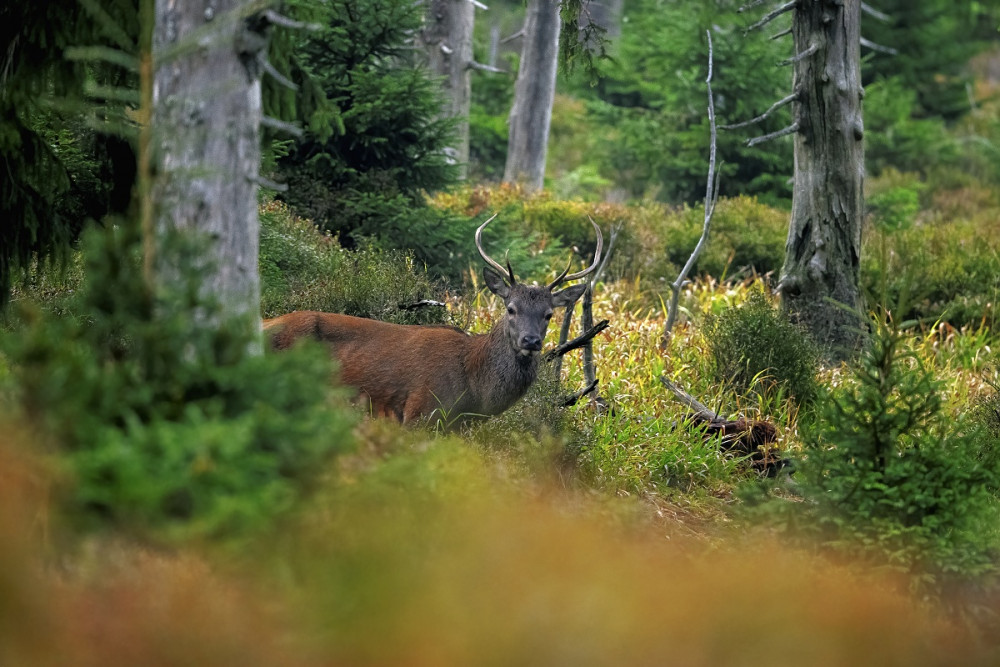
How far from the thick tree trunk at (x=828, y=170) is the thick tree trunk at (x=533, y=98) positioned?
9.16 m

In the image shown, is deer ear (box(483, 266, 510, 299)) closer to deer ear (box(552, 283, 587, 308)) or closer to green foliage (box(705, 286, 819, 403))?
deer ear (box(552, 283, 587, 308))

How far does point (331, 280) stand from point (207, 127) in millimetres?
4970

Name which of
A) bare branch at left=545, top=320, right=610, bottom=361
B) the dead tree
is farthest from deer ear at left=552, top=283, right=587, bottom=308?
the dead tree

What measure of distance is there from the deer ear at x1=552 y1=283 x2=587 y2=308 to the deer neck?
0.42 meters

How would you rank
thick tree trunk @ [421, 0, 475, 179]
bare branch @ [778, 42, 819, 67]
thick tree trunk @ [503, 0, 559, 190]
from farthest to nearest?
1. thick tree trunk @ [503, 0, 559, 190]
2. thick tree trunk @ [421, 0, 475, 179]
3. bare branch @ [778, 42, 819, 67]

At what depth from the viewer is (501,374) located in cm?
762

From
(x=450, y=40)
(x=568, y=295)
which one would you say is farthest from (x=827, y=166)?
(x=450, y=40)

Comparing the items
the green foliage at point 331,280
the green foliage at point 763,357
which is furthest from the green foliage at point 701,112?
the green foliage at point 331,280

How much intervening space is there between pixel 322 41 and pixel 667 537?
6803mm

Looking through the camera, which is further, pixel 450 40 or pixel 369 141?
pixel 450 40

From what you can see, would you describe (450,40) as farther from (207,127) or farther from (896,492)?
(207,127)

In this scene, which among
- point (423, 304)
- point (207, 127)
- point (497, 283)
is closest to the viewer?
point (207, 127)

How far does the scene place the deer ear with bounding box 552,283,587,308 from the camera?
7871 mm

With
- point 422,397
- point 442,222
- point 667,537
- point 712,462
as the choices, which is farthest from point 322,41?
point 667,537
